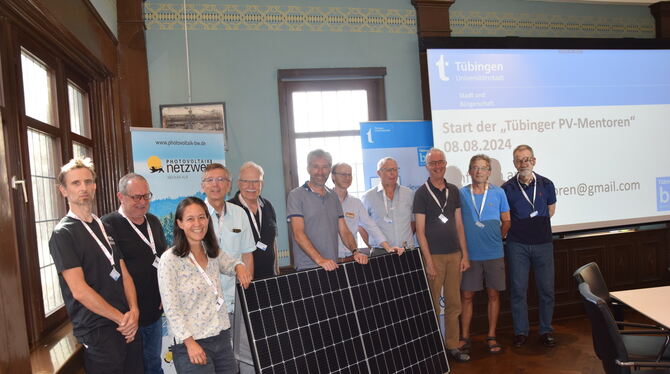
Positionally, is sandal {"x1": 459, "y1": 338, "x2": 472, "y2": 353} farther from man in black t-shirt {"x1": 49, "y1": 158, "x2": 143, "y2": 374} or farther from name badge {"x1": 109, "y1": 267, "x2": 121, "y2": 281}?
name badge {"x1": 109, "y1": 267, "x2": 121, "y2": 281}

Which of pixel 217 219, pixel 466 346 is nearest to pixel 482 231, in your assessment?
pixel 466 346

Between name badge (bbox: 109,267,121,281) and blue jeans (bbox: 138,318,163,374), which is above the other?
name badge (bbox: 109,267,121,281)

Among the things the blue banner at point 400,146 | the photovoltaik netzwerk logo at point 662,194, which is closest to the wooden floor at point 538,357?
the blue banner at point 400,146

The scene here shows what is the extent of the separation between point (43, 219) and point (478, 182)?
10.4 feet

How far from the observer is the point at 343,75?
4801 millimetres

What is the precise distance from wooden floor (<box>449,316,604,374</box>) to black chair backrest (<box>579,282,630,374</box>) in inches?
56.5

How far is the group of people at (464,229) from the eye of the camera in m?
Answer: 3.76

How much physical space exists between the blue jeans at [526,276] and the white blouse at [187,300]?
2829 millimetres

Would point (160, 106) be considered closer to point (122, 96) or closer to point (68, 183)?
point (122, 96)

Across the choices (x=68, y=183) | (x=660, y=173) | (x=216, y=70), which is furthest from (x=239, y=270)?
(x=660, y=173)

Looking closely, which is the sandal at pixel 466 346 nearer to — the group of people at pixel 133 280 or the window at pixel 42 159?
the group of people at pixel 133 280

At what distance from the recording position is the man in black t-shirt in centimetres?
193

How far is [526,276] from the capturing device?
13.4ft

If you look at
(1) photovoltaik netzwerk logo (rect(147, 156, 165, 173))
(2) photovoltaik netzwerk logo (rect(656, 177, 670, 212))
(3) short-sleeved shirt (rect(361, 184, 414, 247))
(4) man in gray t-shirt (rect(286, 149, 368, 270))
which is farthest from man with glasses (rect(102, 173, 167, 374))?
(2) photovoltaik netzwerk logo (rect(656, 177, 670, 212))
